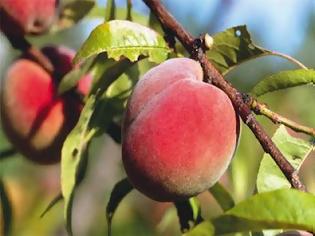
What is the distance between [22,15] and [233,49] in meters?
0.42

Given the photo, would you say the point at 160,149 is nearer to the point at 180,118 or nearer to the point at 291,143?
the point at 180,118

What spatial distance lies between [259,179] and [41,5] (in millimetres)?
535

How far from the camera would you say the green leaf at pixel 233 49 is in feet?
3.80

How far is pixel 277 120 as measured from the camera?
1.05 metres

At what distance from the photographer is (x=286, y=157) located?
112 cm

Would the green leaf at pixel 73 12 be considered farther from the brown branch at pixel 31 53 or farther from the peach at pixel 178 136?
the peach at pixel 178 136

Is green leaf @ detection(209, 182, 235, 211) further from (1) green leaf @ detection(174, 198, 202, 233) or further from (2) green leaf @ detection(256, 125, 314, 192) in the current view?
(2) green leaf @ detection(256, 125, 314, 192)

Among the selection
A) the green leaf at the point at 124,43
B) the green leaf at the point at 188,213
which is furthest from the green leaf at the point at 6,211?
the green leaf at the point at 124,43

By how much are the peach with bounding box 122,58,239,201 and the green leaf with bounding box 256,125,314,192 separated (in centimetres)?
9

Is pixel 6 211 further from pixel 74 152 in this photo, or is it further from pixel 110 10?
pixel 110 10

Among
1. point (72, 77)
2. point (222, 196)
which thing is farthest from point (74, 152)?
point (222, 196)

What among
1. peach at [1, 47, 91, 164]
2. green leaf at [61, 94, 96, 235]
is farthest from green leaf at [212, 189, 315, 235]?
peach at [1, 47, 91, 164]

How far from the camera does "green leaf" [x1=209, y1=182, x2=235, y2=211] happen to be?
1344 mm

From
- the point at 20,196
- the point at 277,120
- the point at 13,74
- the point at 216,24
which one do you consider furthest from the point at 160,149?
the point at 20,196
